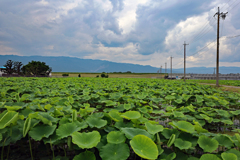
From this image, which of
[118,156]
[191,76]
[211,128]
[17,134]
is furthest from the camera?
[191,76]

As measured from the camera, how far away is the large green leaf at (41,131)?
4.64 feet

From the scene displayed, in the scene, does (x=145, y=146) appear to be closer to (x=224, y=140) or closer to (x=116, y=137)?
(x=116, y=137)

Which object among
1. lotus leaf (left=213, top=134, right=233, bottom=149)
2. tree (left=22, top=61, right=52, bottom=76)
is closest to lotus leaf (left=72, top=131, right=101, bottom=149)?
lotus leaf (left=213, top=134, right=233, bottom=149)

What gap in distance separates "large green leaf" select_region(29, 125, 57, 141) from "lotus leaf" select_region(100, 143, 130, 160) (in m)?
0.60

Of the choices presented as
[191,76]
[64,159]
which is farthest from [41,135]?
[191,76]

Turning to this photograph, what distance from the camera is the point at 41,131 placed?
58.5 inches

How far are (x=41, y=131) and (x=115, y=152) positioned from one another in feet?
2.79

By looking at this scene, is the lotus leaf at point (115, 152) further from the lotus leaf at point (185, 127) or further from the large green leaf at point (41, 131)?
the lotus leaf at point (185, 127)

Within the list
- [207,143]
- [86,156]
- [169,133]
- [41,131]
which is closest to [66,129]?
[41,131]

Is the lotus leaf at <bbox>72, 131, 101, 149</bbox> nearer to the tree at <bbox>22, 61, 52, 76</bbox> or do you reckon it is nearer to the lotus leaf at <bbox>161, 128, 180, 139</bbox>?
the lotus leaf at <bbox>161, 128, 180, 139</bbox>

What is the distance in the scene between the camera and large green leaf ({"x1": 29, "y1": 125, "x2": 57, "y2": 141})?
1.42 m

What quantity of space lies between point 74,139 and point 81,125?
377 mm

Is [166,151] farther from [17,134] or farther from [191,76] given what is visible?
[191,76]

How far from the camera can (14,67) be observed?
46125mm
